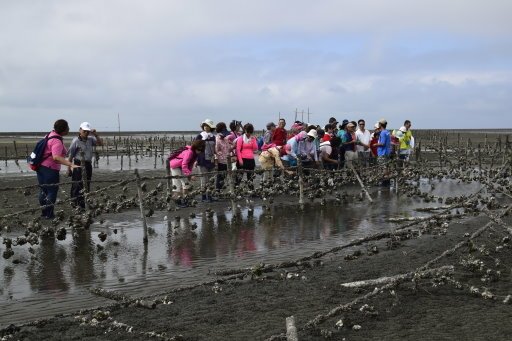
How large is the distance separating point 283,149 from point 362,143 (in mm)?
3279

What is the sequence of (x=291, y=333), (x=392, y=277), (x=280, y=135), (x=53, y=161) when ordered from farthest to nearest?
(x=280, y=135)
(x=53, y=161)
(x=392, y=277)
(x=291, y=333)

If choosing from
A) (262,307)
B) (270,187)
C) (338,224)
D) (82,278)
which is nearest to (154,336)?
(262,307)

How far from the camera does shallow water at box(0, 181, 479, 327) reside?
7.61m

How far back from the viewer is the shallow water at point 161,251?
299 inches

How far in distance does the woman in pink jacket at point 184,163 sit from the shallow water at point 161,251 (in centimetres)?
75

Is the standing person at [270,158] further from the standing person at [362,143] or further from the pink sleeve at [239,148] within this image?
the standing person at [362,143]

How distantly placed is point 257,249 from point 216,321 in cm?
381

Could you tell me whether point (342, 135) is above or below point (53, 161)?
above

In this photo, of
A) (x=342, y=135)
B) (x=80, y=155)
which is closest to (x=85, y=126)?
(x=80, y=155)

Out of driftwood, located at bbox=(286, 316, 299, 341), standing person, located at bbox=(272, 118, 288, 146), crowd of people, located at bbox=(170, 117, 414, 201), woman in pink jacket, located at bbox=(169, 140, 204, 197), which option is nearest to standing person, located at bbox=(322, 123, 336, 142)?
crowd of people, located at bbox=(170, 117, 414, 201)

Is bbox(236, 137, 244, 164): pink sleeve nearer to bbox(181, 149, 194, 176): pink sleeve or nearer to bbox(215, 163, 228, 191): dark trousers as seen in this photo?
bbox(215, 163, 228, 191): dark trousers

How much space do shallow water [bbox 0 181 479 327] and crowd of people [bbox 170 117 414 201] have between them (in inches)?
49.1

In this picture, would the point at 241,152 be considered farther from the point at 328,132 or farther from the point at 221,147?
the point at 328,132

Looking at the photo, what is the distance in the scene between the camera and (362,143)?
62.3ft
